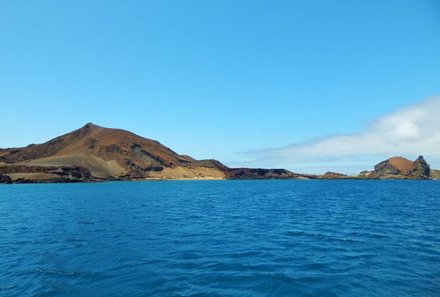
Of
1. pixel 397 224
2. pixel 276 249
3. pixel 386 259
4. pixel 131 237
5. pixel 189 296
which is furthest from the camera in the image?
pixel 397 224

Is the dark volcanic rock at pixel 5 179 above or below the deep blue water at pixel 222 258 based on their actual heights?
above

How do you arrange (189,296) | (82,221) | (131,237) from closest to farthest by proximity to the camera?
(189,296)
(131,237)
(82,221)

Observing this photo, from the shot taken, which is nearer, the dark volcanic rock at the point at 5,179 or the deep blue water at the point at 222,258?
the deep blue water at the point at 222,258

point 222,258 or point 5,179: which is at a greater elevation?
point 5,179

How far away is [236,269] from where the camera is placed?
70.8 ft

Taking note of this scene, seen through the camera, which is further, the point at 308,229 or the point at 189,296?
the point at 308,229

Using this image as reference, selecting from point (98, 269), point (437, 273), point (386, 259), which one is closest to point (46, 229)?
point (98, 269)

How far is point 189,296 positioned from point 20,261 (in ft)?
49.3

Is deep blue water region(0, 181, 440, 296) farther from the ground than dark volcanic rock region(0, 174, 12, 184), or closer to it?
closer to it

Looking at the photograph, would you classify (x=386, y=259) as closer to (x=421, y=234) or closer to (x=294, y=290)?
(x=294, y=290)

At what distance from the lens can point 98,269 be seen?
872 inches

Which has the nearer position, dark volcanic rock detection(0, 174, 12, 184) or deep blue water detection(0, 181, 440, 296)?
deep blue water detection(0, 181, 440, 296)

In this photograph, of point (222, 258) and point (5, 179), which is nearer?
point (222, 258)

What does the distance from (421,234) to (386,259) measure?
12903 millimetres
